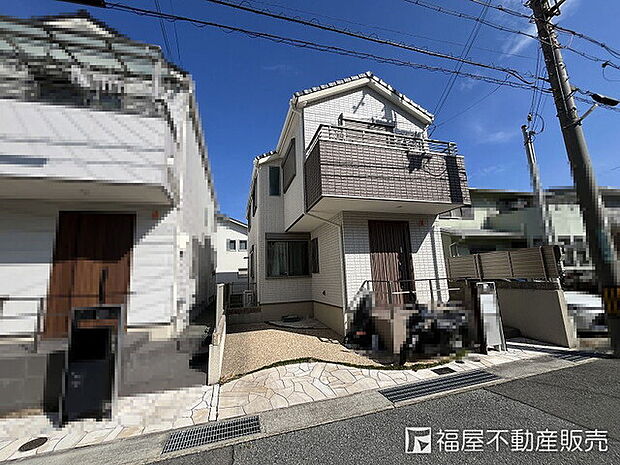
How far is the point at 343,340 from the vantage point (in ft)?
23.8

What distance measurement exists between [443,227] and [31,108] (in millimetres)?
16702

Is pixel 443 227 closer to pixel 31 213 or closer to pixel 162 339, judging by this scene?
pixel 162 339

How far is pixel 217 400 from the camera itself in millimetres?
4215

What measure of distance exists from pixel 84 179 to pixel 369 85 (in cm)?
939

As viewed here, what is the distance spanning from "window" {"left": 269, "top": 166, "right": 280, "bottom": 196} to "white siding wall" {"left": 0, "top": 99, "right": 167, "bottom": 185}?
222 inches

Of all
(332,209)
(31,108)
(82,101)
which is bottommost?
(332,209)

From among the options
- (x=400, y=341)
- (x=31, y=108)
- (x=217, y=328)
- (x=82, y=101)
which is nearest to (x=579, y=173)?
(x=400, y=341)

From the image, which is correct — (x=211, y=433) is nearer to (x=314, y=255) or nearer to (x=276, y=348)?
(x=276, y=348)

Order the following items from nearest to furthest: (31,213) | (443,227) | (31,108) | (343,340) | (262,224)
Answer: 1. (31,108)
2. (31,213)
3. (343,340)
4. (262,224)
5. (443,227)

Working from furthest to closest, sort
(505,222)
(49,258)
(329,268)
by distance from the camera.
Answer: (505,222)
(329,268)
(49,258)

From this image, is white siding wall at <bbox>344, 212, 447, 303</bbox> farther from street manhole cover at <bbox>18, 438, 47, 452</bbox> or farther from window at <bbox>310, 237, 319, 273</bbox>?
street manhole cover at <bbox>18, 438, 47, 452</bbox>

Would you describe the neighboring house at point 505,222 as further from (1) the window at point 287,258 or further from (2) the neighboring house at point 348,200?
(1) the window at point 287,258

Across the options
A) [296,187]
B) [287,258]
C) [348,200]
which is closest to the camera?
[348,200]

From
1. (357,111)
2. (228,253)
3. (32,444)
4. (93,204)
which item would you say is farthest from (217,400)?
(228,253)
